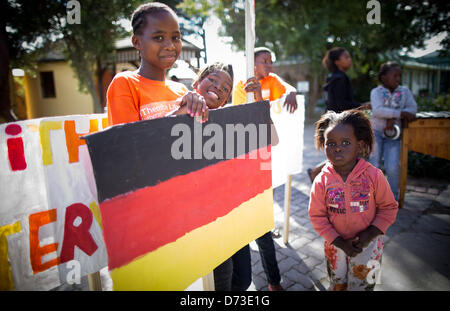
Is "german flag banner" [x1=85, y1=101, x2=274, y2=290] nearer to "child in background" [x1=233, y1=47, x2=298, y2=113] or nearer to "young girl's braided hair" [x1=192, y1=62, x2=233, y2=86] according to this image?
"young girl's braided hair" [x1=192, y1=62, x2=233, y2=86]

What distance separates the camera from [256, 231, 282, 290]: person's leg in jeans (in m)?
2.28

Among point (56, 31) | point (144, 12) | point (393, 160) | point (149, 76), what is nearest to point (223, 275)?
point (149, 76)

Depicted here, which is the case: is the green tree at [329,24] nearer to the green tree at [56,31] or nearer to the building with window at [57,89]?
the green tree at [56,31]

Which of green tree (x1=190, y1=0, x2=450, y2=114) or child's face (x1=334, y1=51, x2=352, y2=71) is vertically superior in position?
green tree (x1=190, y1=0, x2=450, y2=114)

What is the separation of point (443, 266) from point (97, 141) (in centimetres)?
340

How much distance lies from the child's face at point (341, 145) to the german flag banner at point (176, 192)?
0.47 metres

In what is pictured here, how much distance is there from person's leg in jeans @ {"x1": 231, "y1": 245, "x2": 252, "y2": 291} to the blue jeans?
302 cm

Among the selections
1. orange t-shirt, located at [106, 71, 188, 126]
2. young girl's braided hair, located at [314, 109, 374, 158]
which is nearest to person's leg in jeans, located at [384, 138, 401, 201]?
young girl's braided hair, located at [314, 109, 374, 158]

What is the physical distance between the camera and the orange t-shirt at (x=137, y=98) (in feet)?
4.52

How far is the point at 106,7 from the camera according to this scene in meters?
9.73

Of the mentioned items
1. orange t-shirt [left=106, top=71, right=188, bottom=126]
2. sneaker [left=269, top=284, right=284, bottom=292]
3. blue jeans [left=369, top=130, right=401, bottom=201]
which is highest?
orange t-shirt [left=106, top=71, right=188, bottom=126]

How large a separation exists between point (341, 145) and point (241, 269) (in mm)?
1130

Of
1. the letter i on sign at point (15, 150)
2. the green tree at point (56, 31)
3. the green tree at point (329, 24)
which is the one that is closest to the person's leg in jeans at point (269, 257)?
the letter i on sign at point (15, 150)
